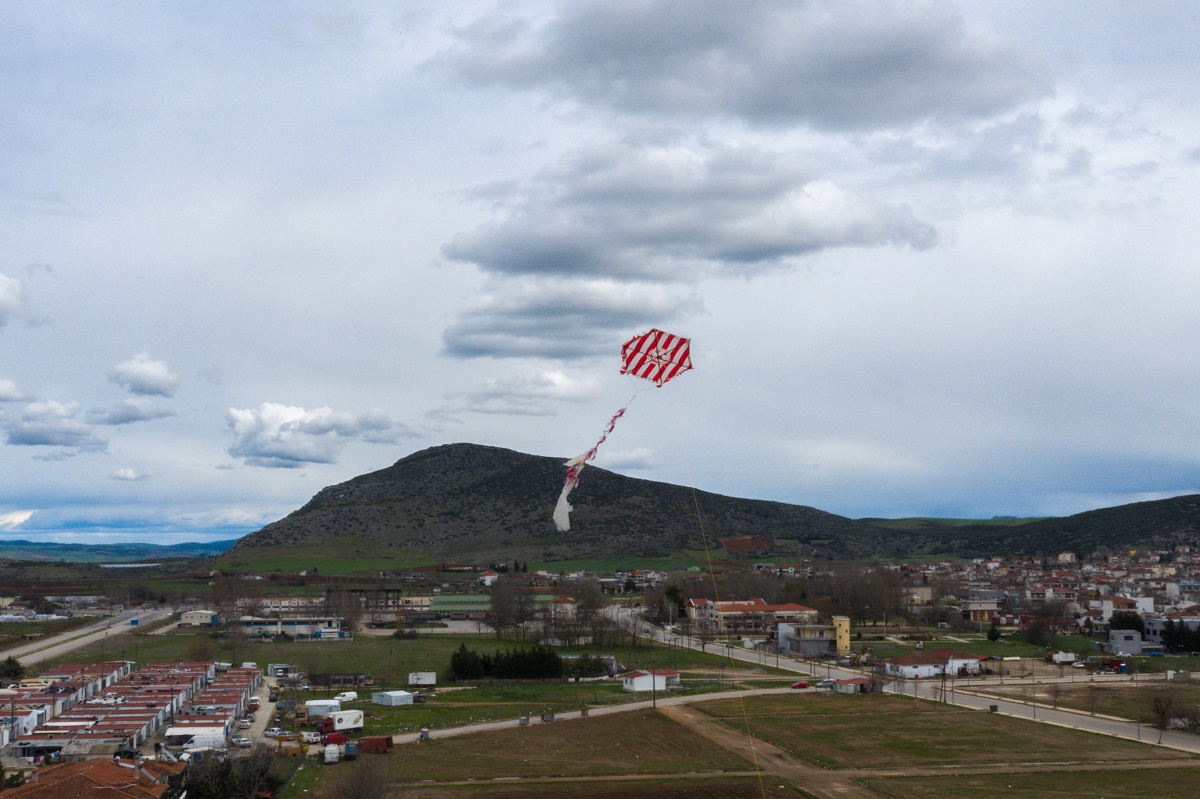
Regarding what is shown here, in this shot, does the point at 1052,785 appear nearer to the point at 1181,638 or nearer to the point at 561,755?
the point at 561,755

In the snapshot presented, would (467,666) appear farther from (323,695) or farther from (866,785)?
(866,785)

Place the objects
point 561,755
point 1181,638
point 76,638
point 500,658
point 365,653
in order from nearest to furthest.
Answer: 1. point 561,755
2. point 500,658
3. point 365,653
4. point 1181,638
5. point 76,638

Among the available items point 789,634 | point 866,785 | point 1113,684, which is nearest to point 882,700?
point 1113,684

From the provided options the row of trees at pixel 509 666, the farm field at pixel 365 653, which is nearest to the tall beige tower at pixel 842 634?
the farm field at pixel 365 653

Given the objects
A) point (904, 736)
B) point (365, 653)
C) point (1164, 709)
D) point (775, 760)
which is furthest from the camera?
point (365, 653)

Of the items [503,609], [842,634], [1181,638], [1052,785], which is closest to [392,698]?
[1052,785]

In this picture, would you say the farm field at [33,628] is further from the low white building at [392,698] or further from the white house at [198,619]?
the low white building at [392,698]

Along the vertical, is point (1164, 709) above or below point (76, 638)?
below

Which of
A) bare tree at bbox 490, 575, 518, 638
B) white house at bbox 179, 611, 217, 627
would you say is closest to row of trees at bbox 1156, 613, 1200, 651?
bare tree at bbox 490, 575, 518, 638
